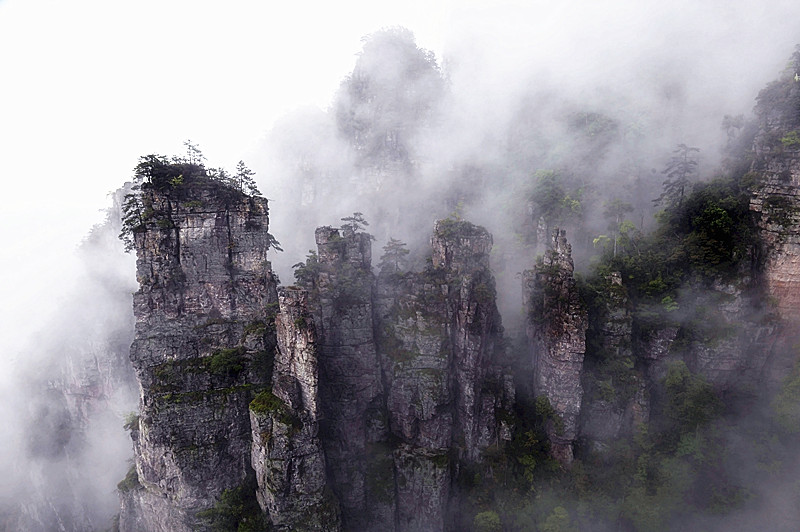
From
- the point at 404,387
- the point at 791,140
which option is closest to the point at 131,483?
the point at 404,387

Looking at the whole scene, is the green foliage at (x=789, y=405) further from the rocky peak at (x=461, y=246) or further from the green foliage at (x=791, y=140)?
the rocky peak at (x=461, y=246)

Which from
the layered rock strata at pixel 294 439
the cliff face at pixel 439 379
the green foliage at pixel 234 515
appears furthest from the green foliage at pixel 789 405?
the green foliage at pixel 234 515

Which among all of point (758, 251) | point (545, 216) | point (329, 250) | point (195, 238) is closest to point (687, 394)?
point (758, 251)

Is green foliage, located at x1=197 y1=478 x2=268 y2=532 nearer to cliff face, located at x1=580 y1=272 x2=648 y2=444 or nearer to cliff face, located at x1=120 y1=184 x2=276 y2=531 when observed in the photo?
cliff face, located at x1=120 y1=184 x2=276 y2=531

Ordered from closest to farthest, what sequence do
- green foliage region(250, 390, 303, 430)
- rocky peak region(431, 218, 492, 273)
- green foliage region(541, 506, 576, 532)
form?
green foliage region(250, 390, 303, 430)
green foliage region(541, 506, 576, 532)
rocky peak region(431, 218, 492, 273)

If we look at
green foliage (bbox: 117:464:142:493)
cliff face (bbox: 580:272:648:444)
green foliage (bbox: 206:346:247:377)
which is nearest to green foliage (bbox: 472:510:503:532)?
cliff face (bbox: 580:272:648:444)

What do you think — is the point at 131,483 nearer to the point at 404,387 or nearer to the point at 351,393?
the point at 351,393

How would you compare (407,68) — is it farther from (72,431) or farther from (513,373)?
(72,431)
